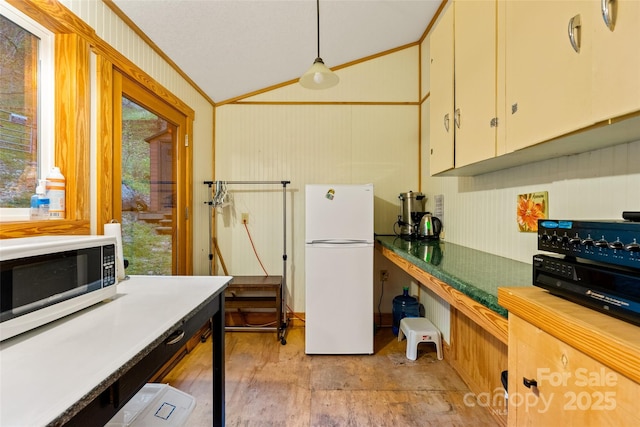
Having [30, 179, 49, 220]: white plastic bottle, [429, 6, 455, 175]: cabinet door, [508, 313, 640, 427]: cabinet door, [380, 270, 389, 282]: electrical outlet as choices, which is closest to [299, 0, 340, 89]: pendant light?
[429, 6, 455, 175]: cabinet door

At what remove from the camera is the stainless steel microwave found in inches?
29.3

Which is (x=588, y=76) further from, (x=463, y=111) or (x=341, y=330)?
(x=341, y=330)

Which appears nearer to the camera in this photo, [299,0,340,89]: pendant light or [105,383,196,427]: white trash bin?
[105,383,196,427]: white trash bin

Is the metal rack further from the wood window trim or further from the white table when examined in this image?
the white table

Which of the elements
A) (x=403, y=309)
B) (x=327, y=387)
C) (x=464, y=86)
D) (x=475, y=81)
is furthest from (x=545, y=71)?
(x=403, y=309)

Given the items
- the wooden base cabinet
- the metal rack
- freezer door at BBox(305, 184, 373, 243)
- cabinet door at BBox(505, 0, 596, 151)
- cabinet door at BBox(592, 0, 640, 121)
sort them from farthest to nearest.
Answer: the metal rack < freezer door at BBox(305, 184, 373, 243) < cabinet door at BBox(505, 0, 596, 151) < cabinet door at BBox(592, 0, 640, 121) < the wooden base cabinet

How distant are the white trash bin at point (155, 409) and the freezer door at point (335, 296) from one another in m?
1.33

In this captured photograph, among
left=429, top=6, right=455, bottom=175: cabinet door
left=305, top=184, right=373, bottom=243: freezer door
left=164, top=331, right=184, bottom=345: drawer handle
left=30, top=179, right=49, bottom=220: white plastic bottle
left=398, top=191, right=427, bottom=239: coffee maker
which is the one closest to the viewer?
left=164, top=331, right=184, bottom=345: drawer handle

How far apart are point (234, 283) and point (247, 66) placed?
2039mm

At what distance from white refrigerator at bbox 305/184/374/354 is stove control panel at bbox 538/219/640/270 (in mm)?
1690

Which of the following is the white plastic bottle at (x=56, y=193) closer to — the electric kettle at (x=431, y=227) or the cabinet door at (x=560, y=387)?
the cabinet door at (x=560, y=387)

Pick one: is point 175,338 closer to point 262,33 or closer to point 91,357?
point 91,357

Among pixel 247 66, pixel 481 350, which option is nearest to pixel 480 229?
pixel 481 350

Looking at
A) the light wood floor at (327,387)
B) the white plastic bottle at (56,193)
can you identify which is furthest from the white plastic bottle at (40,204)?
the light wood floor at (327,387)
